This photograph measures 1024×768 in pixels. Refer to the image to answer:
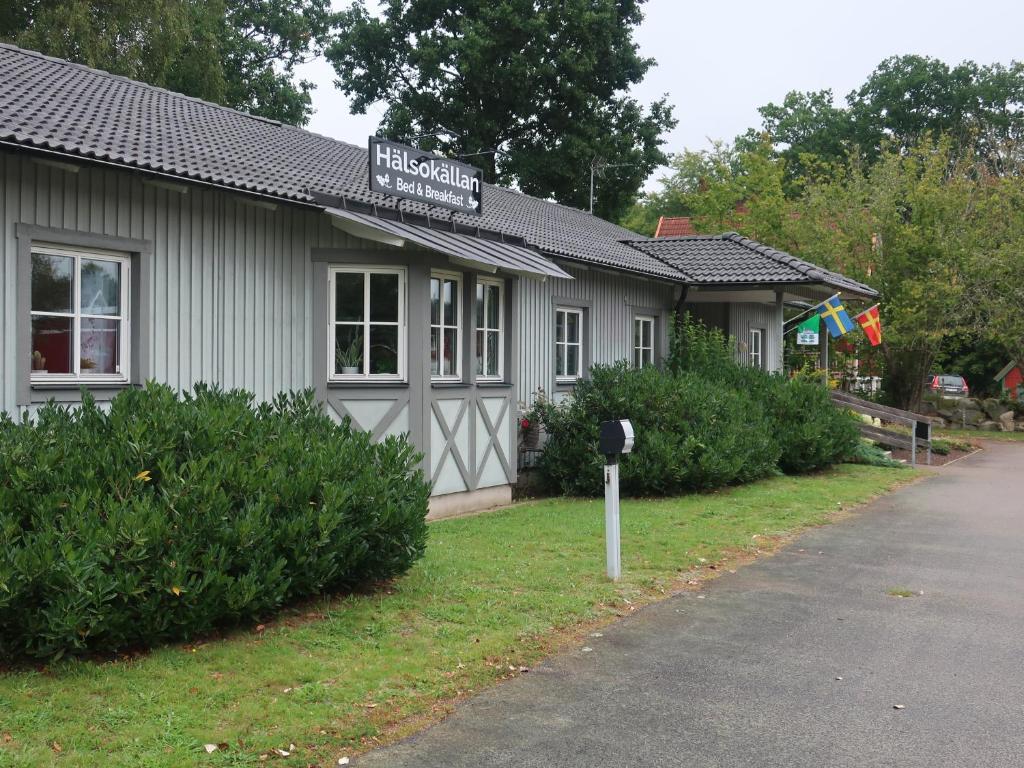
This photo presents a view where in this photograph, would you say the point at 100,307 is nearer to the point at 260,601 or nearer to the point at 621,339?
the point at 260,601

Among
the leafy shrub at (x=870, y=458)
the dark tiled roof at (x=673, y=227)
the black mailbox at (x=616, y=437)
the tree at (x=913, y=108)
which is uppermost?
the tree at (x=913, y=108)

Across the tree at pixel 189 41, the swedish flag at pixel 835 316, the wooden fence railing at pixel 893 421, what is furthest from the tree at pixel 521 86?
the wooden fence railing at pixel 893 421

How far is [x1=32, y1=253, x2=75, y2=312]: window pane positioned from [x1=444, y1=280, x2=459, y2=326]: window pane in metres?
4.35

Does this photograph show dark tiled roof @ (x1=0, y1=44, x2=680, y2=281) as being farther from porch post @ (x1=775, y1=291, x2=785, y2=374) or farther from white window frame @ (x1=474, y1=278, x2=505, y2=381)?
porch post @ (x1=775, y1=291, x2=785, y2=374)

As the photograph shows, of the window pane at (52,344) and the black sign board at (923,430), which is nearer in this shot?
the window pane at (52,344)

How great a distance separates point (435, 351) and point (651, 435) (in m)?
3.14

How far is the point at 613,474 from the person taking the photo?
7676 millimetres

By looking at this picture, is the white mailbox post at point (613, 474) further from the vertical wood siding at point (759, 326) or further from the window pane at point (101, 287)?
the vertical wood siding at point (759, 326)

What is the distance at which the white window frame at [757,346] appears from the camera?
21.7 m

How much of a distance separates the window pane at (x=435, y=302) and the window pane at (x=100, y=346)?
362 centimetres

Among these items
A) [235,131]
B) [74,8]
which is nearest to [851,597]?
[235,131]

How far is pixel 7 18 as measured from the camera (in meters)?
24.7

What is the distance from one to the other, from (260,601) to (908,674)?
3681mm

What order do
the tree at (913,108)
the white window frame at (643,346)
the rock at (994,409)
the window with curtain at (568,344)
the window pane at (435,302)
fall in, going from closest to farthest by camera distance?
the window pane at (435,302) → the window with curtain at (568,344) → the white window frame at (643,346) → the rock at (994,409) → the tree at (913,108)
